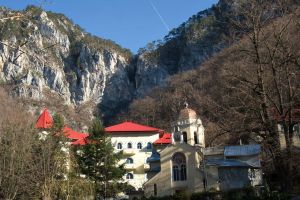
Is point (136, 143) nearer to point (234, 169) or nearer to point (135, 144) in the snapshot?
point (135, 144)

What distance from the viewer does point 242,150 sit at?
38.8m

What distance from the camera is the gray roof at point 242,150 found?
125 feet

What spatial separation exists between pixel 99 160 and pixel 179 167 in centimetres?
712

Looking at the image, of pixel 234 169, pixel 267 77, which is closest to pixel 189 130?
pixel 234 169

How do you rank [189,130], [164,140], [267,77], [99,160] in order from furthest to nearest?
[164,140] < [189,130] < [99,160] < [267,77]

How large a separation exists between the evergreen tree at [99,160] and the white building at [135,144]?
17474 mm

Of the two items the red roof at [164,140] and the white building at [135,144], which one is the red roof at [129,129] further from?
the red roof at [164,140]

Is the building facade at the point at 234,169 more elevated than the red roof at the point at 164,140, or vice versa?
the red roof at the point at 164,140


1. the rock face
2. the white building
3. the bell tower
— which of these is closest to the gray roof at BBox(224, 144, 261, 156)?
the bell tower

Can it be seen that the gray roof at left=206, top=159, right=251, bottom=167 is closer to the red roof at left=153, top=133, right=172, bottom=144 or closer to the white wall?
the red roof at left=153, top=133, right=172, bottom=144

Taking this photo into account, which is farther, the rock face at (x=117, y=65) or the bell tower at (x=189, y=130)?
the rock face at (x=117, y=65)

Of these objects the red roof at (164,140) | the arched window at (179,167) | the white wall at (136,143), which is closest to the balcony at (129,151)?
the white wall at (136,143)

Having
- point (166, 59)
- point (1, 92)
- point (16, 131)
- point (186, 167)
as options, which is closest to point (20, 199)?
point (16, 131)

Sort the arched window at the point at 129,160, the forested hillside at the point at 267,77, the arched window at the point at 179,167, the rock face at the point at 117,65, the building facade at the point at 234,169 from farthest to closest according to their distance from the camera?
the rock face at the point at 117,65
the arched window at the point at 129,160
the arched window at the point at 179,167
the building facade at the point at 234,169
the forested hillside at the point at 267,77
